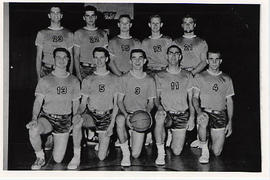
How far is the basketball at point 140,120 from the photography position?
193 cm

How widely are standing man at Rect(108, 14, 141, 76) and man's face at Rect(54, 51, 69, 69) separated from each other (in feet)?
0.67

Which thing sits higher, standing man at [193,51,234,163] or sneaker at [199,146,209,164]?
standing man at [193,51,234,163]

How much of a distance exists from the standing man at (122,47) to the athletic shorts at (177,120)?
0.97 ft

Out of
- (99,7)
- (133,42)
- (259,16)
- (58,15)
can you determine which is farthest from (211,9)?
(58,15)

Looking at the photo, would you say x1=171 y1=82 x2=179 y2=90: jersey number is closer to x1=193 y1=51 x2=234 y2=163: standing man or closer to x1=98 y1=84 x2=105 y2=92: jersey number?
x1=193 y1=51 x2=234 y2=163: standing man

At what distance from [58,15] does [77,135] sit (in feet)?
1.80

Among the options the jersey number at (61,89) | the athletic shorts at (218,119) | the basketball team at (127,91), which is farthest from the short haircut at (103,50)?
the athletic shorts at (218,119)

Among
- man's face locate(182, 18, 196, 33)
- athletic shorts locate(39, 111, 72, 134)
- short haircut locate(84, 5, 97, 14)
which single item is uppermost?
short haircut locate(84, 5, 97, 14)

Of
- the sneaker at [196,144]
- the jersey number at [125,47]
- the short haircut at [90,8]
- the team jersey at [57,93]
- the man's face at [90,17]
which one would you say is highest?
the short haircut at [90,8]

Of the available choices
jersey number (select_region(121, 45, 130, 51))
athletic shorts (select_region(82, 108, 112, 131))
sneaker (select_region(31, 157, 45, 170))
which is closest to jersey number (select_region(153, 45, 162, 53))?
jersey number (select_region(121, 45, 130, 51))

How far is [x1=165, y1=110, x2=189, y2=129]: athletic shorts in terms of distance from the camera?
6.57ft

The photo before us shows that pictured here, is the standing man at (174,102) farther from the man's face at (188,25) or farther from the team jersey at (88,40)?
the team jersey at (88,40)

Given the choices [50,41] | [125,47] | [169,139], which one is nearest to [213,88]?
[169,139]

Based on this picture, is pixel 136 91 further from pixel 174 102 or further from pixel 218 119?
pixel 218 119
